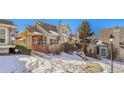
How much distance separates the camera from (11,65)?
6.48 meters

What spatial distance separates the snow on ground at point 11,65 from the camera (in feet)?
21.2

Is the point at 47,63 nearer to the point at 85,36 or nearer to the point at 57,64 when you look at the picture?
the point at 57,64

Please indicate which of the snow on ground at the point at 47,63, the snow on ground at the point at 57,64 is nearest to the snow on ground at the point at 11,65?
the snow on ground at the point at 47,63

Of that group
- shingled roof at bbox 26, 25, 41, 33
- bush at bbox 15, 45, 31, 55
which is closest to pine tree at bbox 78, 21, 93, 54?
shingled roof at bbox 26, 25, 41, 33

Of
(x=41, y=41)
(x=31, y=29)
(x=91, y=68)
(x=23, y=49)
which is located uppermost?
(x=31, y=29)

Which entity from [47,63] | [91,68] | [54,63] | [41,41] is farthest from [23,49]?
[91,68]

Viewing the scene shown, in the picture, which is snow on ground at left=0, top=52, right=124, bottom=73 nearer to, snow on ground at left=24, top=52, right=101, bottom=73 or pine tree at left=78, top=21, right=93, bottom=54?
snow on ground at left=24, top=52, right=101, bottom=73

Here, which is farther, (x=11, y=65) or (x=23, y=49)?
(x=23, y=49)

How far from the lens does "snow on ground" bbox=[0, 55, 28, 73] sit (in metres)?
6.48
